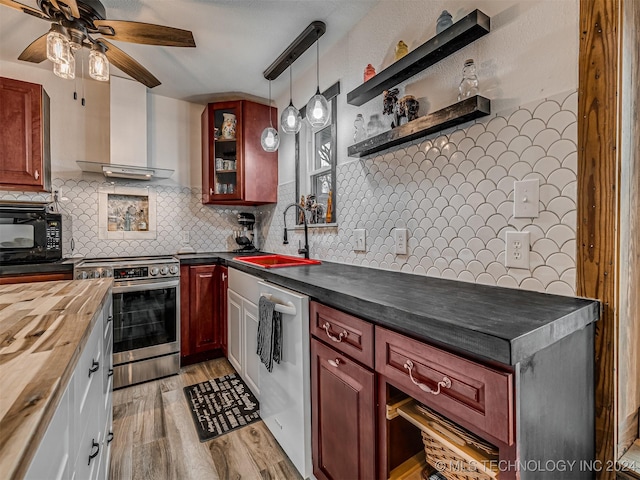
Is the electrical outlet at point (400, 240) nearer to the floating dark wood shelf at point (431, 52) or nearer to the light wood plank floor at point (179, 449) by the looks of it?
the floating dark wood shelf at point (431, 52)

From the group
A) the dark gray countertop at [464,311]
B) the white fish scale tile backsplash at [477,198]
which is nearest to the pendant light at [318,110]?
the white fish scale tile backsplash at [477,198]

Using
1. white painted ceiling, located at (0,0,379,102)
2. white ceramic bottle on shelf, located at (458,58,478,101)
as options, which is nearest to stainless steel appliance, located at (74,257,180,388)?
white painted ceiling, located at (0,0,379,102)

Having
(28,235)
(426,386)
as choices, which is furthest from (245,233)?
(426,386)

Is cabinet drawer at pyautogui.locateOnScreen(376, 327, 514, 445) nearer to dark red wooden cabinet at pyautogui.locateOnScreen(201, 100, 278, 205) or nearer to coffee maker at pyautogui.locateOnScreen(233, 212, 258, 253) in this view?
dark red wooden cabinet at pyautogui.locateOnScreen(201, 100, 278, 205)

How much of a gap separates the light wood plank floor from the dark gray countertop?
0.92m

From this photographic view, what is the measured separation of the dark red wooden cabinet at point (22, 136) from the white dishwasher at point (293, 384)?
7.20 feet

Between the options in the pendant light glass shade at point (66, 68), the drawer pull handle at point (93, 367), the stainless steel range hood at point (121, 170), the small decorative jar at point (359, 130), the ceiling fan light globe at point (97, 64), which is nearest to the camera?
the drawer pull handle at point (93, 367)

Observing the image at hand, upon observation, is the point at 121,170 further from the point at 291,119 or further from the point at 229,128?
the point at 291,119

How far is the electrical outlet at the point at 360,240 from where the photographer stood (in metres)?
1.97

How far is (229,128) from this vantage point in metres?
3.05

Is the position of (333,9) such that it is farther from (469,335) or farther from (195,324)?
(195,324)

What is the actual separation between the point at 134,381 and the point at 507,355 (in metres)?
2.63

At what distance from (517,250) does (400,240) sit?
60cm

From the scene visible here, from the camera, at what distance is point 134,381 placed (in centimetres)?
235
